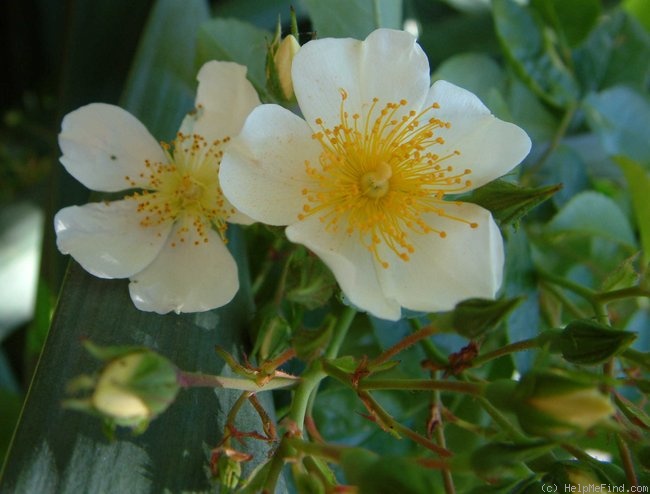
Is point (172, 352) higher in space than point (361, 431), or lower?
higher

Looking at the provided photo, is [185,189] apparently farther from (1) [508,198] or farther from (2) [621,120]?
(2) [621,120]

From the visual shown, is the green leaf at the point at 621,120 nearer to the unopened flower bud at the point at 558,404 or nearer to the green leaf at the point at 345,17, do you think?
the green leaf at the point at 345,17

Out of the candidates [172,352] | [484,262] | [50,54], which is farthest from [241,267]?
[50,54]

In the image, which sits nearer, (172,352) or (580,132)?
(172,352)

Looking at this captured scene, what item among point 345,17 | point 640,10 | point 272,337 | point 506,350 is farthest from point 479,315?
point 640,10

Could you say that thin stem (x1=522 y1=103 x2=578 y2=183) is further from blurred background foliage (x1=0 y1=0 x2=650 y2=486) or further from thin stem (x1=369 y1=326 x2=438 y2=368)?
thin stem (x1=369 y1=326 x2=438 y2=368)

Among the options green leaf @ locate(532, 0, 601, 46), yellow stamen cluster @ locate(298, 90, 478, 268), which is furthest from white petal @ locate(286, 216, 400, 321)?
green leaf @ locate(532, 0, 601, 46)

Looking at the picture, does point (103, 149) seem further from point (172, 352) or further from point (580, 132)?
point (580, 132)
